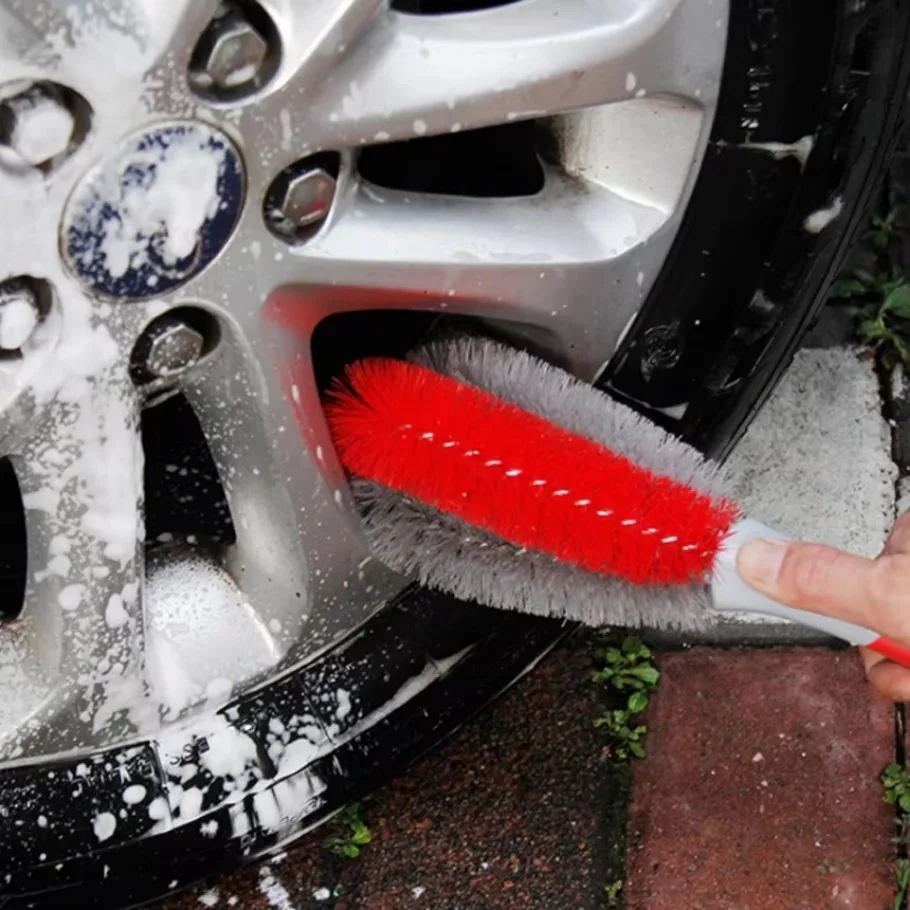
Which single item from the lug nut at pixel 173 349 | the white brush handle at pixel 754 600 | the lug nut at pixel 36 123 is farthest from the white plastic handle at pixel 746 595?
the lug nut at pixel 36 123

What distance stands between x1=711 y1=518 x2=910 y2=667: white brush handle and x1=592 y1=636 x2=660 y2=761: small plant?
1.06 ft

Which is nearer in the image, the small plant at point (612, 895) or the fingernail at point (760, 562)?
the fingernail at point (760, 562)

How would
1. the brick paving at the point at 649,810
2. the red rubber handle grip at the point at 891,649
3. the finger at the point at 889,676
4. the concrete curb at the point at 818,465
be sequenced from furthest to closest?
the concrete curb at the point at 818,465
the brick paving at the point at 649,810
the finger at the point at 889,676
the red rubber handle grip at the point at 891,649

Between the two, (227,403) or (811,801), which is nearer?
(227,403)

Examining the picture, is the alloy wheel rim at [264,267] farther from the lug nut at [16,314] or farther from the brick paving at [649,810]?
the brick paving at [649,810]

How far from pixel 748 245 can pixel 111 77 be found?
21.0 inches

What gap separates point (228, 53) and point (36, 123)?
0.12m

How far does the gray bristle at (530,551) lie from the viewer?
103cm

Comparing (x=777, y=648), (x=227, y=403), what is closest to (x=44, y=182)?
(x=227, y=403)

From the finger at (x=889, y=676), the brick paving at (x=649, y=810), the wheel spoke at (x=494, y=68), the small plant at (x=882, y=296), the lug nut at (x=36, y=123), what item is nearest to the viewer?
the lug nut at (x=36, y=123)

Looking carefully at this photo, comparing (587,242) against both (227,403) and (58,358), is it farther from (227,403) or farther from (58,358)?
(58,358)

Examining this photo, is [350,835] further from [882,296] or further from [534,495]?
[882,296]

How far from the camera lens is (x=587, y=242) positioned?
1.05 metres

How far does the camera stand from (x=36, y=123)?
2.58ft
